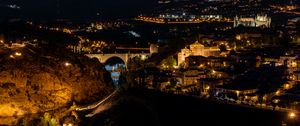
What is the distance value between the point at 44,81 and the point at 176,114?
7.45 m

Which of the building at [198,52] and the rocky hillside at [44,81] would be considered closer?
the rocky hillside at [44,81]

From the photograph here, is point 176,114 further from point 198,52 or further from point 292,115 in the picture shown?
point 198,52

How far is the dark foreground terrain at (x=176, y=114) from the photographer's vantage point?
60.4 ft

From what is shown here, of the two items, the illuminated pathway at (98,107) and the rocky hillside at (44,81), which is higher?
the rocky hillside at (44,81)

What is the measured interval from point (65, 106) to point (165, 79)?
630cm

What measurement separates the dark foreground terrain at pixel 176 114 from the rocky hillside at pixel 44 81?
2.53 meters

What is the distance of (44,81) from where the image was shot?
24.7 m

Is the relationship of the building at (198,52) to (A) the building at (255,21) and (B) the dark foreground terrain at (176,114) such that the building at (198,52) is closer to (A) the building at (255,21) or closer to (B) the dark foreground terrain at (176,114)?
(B) the dark foreground terrain at (176,114)

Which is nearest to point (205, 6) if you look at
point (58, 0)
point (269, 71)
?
point (58, 0)

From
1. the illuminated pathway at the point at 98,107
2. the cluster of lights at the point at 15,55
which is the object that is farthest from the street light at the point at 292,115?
the cluster of lights at the point at 15,55

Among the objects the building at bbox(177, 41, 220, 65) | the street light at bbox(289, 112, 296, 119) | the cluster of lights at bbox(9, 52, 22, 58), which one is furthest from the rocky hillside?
the street light at bbox(289, 112, 296, 119)

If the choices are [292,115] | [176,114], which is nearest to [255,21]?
[176,114]

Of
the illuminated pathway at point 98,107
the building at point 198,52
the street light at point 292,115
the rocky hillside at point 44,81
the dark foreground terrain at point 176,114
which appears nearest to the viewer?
the street light at point 292,115

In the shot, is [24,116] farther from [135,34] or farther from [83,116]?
[135,34]
